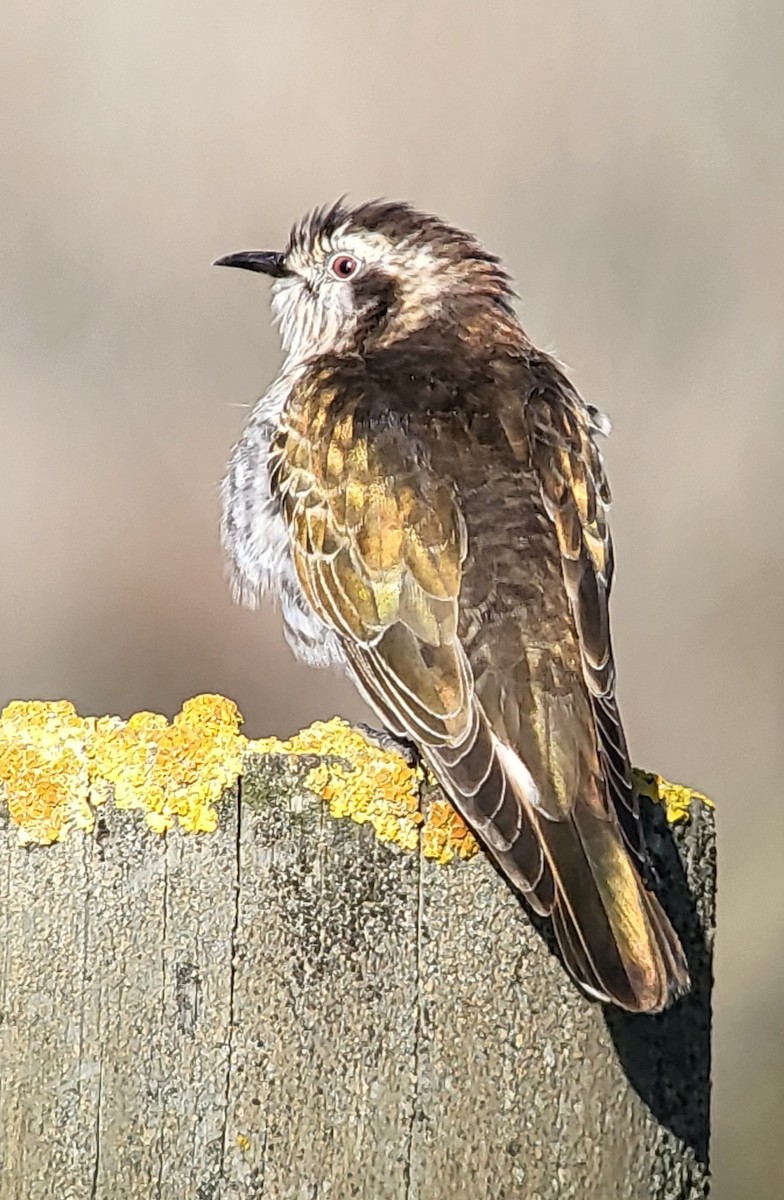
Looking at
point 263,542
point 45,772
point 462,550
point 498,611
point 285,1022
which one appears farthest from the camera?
point 263,542

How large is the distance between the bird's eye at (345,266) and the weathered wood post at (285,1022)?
2.93 m

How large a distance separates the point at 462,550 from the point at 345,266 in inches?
73.0

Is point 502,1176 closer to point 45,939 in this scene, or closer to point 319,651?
point 45,939

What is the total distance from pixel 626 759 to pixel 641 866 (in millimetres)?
368

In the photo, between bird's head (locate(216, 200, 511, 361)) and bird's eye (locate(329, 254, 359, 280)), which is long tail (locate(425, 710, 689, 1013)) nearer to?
bird's head (locate(216, 200, 511, 361))

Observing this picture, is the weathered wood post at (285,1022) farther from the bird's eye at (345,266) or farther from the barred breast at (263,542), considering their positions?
the bird's eye at (345,266)

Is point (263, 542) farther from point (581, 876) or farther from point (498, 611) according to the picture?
point (581, 876)

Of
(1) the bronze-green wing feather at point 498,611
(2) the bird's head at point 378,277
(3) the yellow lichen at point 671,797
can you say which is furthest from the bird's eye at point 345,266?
(3) the yellow lichen at point 671,797

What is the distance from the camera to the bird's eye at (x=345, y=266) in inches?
201

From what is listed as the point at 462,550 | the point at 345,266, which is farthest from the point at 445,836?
the point at 345,266

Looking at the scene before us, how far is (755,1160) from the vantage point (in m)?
5.14

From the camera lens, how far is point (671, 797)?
2664 millimetres

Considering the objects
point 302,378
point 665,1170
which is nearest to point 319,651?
point 302,378

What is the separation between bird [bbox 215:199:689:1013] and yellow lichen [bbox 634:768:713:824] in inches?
1.5
